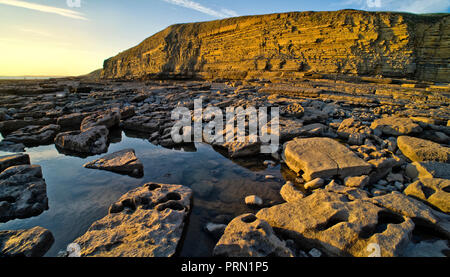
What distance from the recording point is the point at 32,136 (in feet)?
14.6

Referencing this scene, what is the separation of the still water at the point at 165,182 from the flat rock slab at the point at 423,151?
6.55 ft

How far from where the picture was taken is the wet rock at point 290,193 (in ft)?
7.74

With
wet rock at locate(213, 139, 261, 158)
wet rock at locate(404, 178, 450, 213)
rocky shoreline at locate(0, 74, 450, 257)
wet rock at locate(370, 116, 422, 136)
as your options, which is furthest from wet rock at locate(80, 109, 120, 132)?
wet rock at locate(370, 116, 422, 136)

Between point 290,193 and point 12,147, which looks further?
point 12,147

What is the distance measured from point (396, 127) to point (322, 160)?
2251 mm

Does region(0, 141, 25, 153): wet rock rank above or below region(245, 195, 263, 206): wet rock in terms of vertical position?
above

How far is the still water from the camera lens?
1.95m

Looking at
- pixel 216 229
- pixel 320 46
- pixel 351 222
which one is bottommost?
pixel 216 229

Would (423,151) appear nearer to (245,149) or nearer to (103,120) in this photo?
(245,149)

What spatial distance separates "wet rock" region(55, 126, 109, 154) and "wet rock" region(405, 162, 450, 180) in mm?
5232

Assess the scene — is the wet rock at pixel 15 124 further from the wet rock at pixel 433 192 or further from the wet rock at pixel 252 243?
the wet rock at pixel 433 192

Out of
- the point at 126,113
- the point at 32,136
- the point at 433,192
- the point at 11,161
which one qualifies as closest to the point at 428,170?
the point at 433,192

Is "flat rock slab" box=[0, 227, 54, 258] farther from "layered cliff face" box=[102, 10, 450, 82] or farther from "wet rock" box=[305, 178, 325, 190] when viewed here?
"layered cliff face" box=[102, 10, 450, 82]

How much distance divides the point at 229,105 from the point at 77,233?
5318 mm
